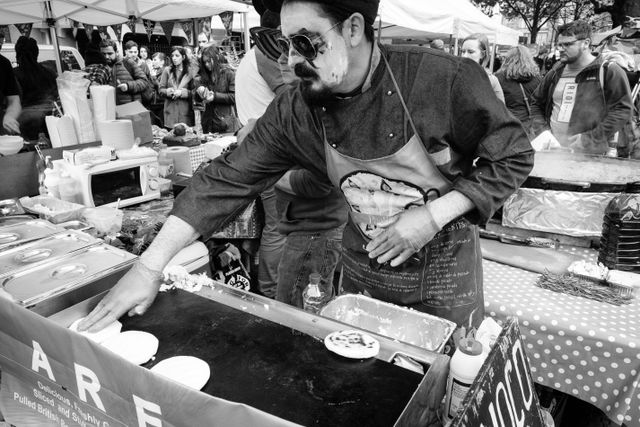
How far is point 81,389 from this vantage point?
0.90 m

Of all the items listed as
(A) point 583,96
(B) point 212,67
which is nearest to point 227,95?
(B) point 212,67

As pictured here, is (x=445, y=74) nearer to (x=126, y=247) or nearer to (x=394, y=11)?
(x=126, y=247)

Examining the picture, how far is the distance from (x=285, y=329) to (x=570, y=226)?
1795 millimetres

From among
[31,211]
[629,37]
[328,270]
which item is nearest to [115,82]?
[31,211]

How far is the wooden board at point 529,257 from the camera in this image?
2119 mm

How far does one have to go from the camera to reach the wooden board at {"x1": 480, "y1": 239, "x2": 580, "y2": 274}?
212cm

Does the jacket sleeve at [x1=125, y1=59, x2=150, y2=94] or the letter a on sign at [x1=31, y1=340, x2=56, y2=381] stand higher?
the jacket sleeve at [x1=125, y1=59, x2=150, y2=94]

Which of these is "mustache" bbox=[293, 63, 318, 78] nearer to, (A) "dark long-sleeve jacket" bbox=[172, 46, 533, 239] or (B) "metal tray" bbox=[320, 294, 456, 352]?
(A) "dark long-sleeve jacket" bbox=[172, 46, 533, 239]

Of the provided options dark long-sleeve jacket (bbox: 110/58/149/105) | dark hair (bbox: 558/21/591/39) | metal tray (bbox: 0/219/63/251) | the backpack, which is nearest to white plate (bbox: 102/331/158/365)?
metal tray (bbox: 0/219/63/251)

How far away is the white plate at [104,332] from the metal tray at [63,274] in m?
0.12

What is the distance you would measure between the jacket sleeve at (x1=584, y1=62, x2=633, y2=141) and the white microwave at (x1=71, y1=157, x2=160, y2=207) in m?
3.30

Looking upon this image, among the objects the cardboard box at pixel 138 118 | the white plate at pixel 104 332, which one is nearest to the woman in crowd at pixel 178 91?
the cardboard box at pixel 138 118

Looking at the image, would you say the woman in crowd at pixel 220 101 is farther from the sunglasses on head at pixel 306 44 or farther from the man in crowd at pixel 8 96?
the sunglasses on head at pixel 306 44

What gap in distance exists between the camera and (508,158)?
123 cm
